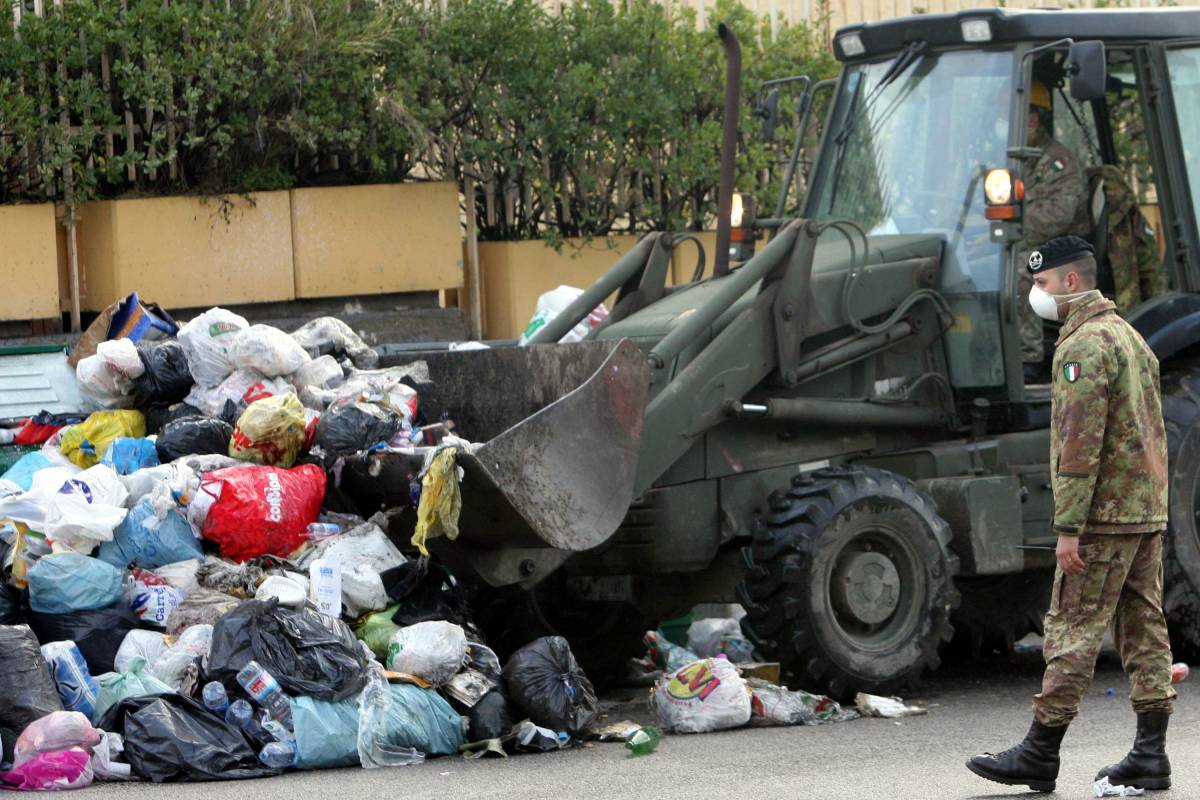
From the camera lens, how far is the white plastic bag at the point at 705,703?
303 inches

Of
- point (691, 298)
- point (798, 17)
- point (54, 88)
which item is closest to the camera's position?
point (691, 298)

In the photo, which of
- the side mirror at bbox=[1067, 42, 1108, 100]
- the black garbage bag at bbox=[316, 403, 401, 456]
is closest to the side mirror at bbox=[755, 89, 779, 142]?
the side mirror at bbox=[1067, 42, 1108, 100]

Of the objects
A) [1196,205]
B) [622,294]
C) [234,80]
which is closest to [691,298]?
[622,294]

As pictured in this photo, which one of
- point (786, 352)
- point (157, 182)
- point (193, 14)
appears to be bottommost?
Result: point (786, 352)

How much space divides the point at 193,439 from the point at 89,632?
4.16ft

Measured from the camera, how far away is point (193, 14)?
12.1 m

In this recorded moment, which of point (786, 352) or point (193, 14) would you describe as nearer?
point (786, 352)

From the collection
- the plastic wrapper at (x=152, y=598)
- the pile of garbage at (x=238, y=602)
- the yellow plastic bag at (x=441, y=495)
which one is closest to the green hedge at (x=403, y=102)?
the pile of garbage at (x=238, y=602)

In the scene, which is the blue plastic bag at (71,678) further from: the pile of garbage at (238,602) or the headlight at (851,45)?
the headlight at (851,45)

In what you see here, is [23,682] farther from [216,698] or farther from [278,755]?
[278,755]

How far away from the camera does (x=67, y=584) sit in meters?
7.54

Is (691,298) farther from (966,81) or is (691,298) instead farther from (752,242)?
(966,81)

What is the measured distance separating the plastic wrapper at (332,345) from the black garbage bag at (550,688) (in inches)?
94.2

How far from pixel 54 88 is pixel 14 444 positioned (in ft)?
11.5
